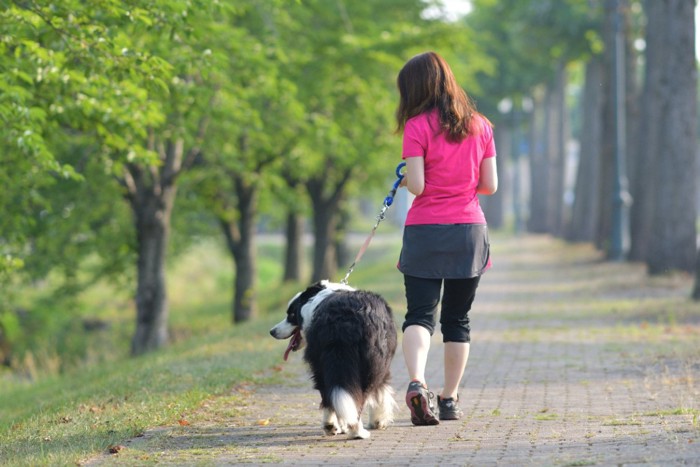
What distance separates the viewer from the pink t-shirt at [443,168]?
6.77 metres

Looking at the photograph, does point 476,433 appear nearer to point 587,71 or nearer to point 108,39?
point 108,39

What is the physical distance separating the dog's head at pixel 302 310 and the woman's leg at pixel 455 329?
710 mm

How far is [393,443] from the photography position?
257 inches

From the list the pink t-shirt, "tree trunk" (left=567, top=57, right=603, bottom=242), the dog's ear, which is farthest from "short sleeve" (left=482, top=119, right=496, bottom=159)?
"tree trunk" (left=567, top=57, right=603, bottom=242)

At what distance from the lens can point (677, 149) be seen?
64.8 feet

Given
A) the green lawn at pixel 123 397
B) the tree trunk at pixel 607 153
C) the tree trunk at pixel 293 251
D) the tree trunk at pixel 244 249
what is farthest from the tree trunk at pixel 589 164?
the green lawn at pixel 123 397

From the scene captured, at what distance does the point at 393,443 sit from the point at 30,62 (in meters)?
6.06

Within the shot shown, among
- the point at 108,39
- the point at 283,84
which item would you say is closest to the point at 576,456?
the point at 108,39

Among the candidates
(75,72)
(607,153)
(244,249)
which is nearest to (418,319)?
(75,72)

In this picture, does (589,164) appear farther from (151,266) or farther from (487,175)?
(487,175)

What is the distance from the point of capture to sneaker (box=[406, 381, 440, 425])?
22.4 feet

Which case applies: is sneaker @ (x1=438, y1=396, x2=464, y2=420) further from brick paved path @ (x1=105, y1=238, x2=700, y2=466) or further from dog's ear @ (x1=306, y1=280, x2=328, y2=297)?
dog's ear @ (x1=306, y1=280, x2=328, y2=297)

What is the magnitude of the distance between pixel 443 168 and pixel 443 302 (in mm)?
904

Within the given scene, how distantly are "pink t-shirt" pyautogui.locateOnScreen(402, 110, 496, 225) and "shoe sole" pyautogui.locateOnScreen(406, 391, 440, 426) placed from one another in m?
1.04
